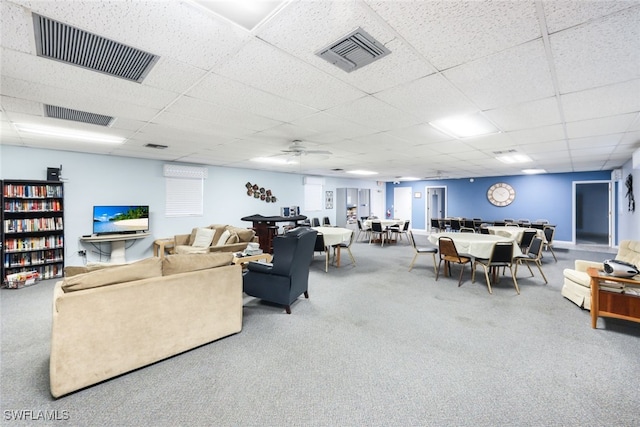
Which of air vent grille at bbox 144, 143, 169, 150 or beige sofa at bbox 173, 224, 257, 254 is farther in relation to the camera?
beige sofa at bbox 173, 224, 257, 254

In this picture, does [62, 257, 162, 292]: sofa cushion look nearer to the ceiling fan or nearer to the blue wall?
the ceiling fan

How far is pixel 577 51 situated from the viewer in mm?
1808

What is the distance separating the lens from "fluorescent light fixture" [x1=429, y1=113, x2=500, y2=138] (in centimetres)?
330

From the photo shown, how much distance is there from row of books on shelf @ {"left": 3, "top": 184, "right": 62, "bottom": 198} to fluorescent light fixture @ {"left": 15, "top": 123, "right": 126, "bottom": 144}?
1.41 meters

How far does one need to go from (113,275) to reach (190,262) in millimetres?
606

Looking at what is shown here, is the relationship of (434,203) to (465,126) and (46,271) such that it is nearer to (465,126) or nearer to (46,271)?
(465,126)

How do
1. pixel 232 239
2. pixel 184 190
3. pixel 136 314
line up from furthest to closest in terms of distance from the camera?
pixel 184 190
pixel 232 239
pixel 136 314

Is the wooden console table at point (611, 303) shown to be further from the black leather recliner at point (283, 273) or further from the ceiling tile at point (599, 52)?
the black leather recliner at point (283, 273)

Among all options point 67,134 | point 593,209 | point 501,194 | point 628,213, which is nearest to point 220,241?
point 67,134

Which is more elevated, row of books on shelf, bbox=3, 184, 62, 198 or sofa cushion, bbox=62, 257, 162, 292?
row of books on shelf, bbox=3, 184, 62, 198

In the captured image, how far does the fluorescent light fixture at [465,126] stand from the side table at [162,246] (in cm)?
572

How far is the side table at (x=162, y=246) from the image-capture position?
591 centimetres

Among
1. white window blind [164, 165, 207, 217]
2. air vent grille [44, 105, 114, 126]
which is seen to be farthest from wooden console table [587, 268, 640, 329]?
white window blind [164, 165, 207, 217]

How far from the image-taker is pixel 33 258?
4.79m
